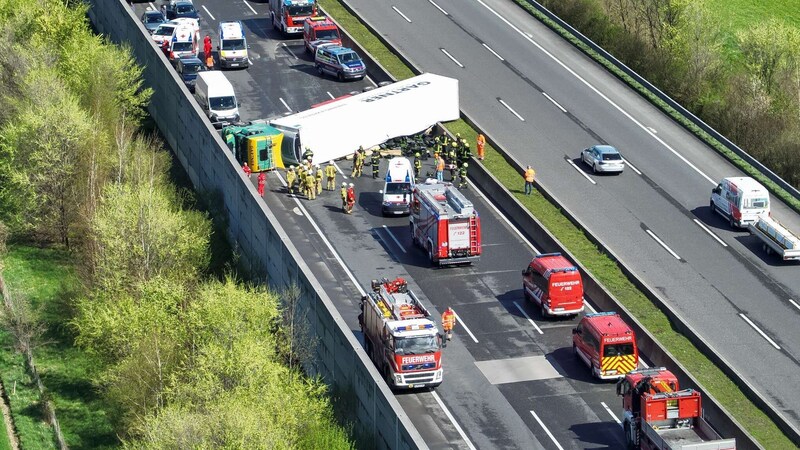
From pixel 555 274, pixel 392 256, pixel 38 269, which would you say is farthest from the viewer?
pixel 38 269

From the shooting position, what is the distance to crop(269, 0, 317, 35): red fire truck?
9881cm

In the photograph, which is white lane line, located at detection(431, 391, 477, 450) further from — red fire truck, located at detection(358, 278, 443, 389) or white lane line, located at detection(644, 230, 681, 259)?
white lane line, located at detection(644, 230, 681, 259)

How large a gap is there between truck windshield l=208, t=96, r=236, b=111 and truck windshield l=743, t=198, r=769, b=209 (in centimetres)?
2754

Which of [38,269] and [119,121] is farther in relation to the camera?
[119,121]

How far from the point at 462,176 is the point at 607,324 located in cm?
2040

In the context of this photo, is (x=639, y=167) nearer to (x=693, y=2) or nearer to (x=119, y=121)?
(x=693, y=2)

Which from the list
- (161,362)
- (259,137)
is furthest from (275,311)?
(259,137)

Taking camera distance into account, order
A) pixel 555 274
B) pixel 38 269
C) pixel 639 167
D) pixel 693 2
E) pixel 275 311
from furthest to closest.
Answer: pixel 693 2, pixel 639 167, pixel 38 269, pixel 555 274, pixel 275 311

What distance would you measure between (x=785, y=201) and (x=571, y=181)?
436 inches

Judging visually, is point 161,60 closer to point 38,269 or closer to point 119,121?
point 119,121

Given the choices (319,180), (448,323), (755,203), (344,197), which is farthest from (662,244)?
(319,180)

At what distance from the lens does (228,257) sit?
7506 cm

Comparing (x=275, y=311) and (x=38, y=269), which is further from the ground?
(x=275, y=311)

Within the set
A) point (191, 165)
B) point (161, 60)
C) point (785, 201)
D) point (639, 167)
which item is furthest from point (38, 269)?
point (785, 201)
